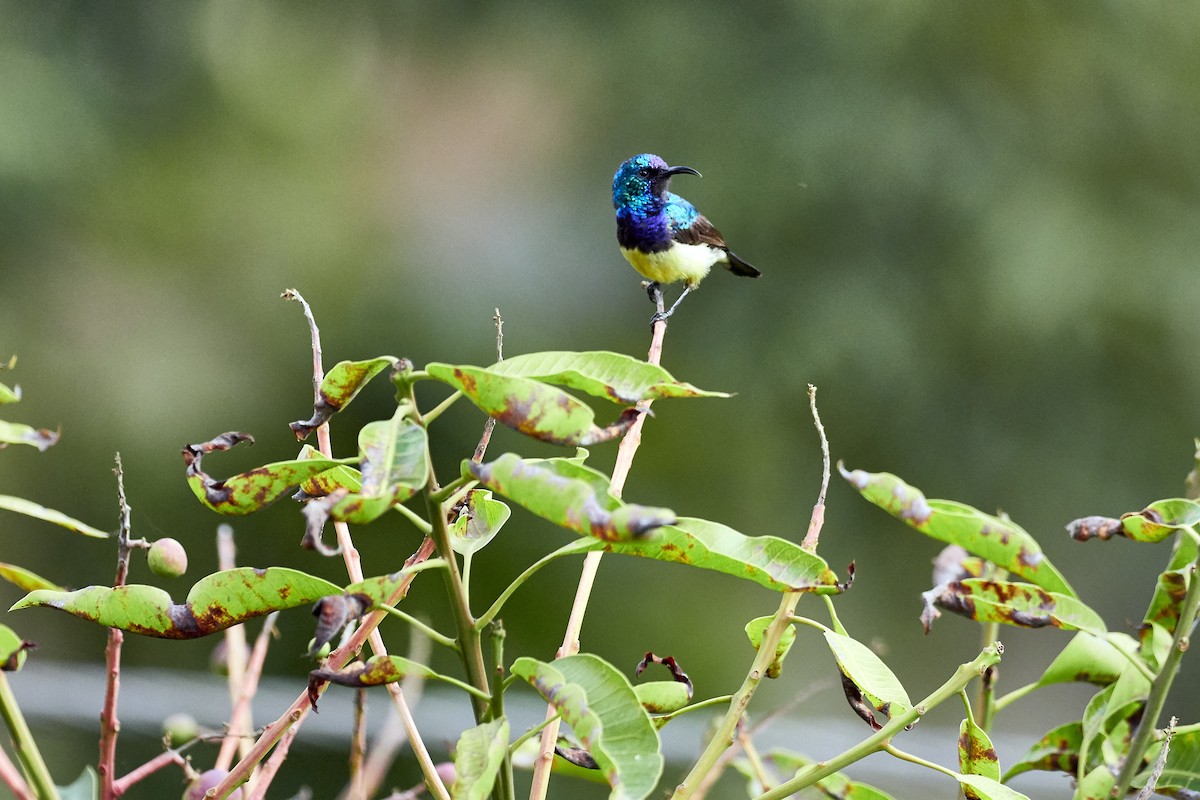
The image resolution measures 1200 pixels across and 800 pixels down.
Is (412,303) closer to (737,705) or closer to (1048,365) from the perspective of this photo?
(1048,365)

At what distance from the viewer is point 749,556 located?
1.27 ft

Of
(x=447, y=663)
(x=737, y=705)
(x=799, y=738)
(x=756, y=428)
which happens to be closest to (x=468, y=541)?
(x=737, y=705)

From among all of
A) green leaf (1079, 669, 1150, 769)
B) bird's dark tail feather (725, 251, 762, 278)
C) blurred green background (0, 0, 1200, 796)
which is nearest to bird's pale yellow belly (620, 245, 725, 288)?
bird's dark tail feather (725, 251, 762, 278)

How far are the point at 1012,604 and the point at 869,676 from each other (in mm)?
62

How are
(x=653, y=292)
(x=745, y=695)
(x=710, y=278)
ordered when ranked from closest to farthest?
(x=745, y=695), (x=653, y=292), (x=710, y=278)

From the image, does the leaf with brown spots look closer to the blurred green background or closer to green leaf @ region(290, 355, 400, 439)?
green leaf @ region(290, 355, 400, 439)

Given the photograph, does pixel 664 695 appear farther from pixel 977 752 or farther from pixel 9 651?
pixel 9 651

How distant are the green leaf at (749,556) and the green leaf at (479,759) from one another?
0.21 feet

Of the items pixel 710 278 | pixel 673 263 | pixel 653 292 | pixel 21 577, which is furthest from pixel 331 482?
pixel 710 278

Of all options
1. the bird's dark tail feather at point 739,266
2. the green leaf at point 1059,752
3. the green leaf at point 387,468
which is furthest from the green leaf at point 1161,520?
the bird's dark tail feather at point 739,266

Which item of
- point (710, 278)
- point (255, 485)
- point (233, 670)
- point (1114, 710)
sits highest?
point (255, 485)

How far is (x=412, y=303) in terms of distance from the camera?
3.19 m

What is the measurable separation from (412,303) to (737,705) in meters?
2.84

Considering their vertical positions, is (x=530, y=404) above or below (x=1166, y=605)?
above
